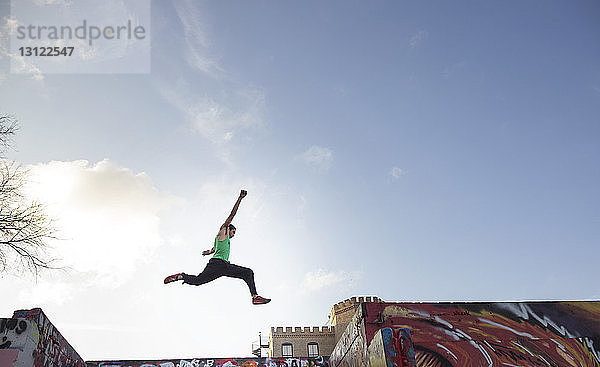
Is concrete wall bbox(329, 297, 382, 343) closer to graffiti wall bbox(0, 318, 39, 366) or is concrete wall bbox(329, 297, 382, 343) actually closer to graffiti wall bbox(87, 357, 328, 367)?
graffiti wall bbox(87, 357, 328, 367)

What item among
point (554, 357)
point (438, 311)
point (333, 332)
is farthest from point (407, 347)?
point (333, 332)

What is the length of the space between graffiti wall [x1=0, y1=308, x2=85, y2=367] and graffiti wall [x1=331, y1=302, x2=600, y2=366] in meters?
6.88

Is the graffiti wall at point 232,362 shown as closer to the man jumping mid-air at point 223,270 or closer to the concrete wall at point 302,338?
the man jumping mid-air at point 223,270

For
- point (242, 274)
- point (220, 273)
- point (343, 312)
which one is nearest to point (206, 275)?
point (220, 273)

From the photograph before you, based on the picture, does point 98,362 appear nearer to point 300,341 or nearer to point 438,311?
point 438,311

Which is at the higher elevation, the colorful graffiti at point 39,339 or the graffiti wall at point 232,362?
the colorful graffiti at point 39,339

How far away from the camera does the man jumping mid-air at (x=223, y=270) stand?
27.4ft

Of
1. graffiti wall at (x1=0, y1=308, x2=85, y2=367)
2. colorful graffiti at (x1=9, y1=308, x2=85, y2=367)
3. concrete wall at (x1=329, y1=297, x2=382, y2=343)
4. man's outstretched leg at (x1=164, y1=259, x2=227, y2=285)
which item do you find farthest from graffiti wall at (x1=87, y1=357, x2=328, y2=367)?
concrete wall at (x1=329, y1=297, x2=382, y2=343)

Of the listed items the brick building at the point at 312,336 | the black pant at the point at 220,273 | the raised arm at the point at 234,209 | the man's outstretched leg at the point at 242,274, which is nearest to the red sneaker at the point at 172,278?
the black pant at the point at 220,273

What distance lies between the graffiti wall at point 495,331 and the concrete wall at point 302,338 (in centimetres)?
3142

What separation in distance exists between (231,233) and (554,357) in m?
8.08

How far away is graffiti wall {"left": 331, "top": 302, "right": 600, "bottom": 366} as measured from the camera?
923cm

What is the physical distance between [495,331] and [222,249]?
669 centimetres

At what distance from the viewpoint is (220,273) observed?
27.9 feet
